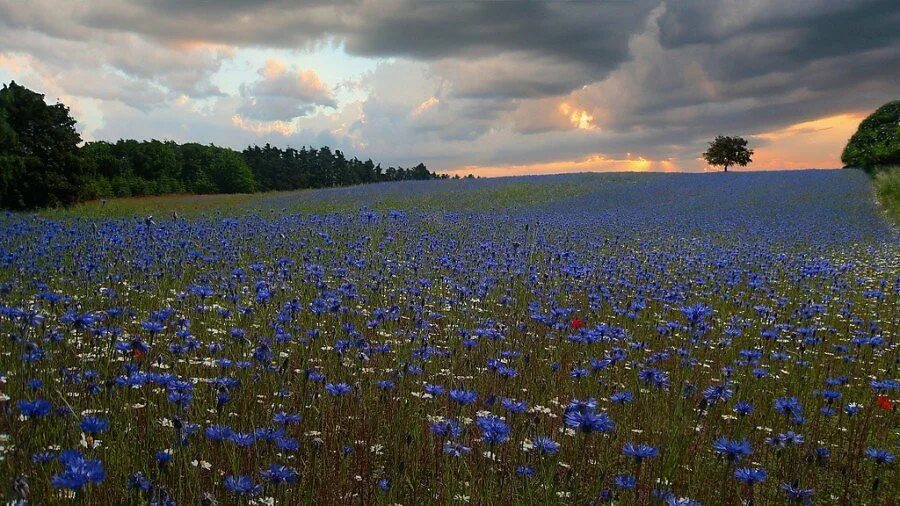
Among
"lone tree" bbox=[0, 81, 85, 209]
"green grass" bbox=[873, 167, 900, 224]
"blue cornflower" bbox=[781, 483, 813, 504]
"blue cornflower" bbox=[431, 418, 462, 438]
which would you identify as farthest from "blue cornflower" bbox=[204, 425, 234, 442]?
"lone tree" bbox=[0, 81, 85, 209]

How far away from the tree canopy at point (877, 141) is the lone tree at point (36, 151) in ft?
140

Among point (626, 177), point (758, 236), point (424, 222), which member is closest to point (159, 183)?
point (626, 177)

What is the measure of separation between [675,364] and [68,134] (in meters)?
26.5

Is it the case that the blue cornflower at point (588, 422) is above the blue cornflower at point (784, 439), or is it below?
above

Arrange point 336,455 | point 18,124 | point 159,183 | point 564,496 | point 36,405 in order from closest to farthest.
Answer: point 36,405 → point 564,496 → point 336,455 → point 18,124 → point 159,183

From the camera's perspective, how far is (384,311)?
565cm

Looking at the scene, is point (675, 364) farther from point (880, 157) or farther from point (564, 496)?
point (880, 157)

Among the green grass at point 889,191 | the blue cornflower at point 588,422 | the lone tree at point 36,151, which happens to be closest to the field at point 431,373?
the blue cornflower at point 588,422

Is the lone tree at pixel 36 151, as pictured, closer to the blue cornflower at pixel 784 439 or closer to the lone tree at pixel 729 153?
the blue cornflower at pixel 784 439

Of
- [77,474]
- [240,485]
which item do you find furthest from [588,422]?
[77,474]

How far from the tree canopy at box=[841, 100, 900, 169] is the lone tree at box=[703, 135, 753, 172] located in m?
11.2

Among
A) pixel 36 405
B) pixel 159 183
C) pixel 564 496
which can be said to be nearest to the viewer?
pixel 36 405

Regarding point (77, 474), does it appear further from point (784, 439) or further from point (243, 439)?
point (784, 439)

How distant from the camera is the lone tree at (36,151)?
22.7 m
